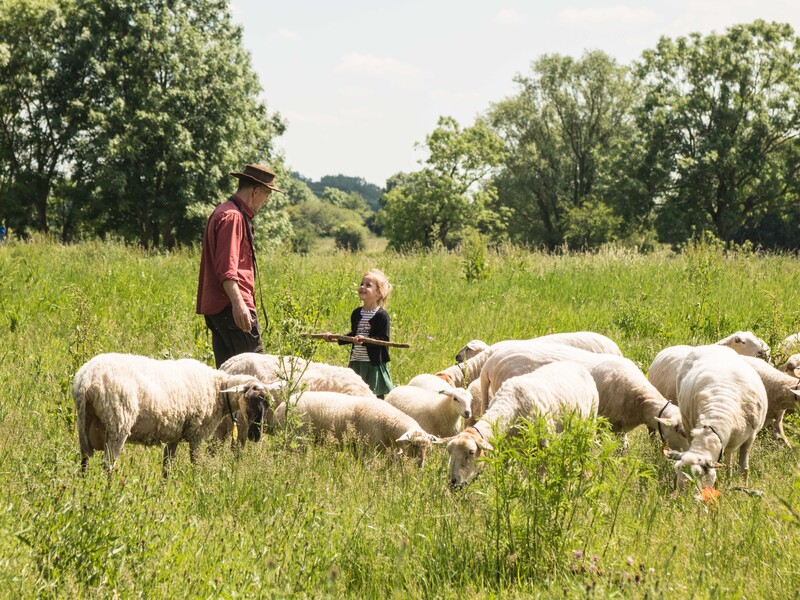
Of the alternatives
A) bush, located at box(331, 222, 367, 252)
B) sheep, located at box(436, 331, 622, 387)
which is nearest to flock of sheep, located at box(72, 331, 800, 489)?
sheep, located at box(436, 331, 622, 387)

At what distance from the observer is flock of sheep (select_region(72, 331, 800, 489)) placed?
591 centimetres

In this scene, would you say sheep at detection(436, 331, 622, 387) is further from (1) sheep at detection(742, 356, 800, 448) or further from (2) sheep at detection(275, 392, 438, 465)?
(2) sheep at detection(275, 392, 438, 465)

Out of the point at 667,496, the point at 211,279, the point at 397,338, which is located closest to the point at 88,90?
the point at 397,338

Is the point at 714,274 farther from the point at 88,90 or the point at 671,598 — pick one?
the point at 88,90

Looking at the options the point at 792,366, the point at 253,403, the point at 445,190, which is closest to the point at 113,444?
the point at 253,403

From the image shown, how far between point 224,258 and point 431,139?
188ft

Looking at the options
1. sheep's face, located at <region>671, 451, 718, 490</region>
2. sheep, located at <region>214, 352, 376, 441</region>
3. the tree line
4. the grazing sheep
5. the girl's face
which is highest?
the tree line

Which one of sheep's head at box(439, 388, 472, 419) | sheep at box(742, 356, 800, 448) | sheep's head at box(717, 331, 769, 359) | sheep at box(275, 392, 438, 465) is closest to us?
sheep at box(275, 392, 438, 465)

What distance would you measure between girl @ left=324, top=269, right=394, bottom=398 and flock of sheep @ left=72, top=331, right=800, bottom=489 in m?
0.37

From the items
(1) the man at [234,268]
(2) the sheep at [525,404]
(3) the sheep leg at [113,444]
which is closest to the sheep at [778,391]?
(2) the sheep at [525,404]

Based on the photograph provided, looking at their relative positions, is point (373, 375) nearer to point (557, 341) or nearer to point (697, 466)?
point (557, 341)

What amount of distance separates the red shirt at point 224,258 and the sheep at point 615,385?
9.29ft

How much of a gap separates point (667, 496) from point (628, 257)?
13845 millimetres

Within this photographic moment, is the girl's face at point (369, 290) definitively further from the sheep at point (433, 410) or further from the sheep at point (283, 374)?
the sheep at point (433, 410)
